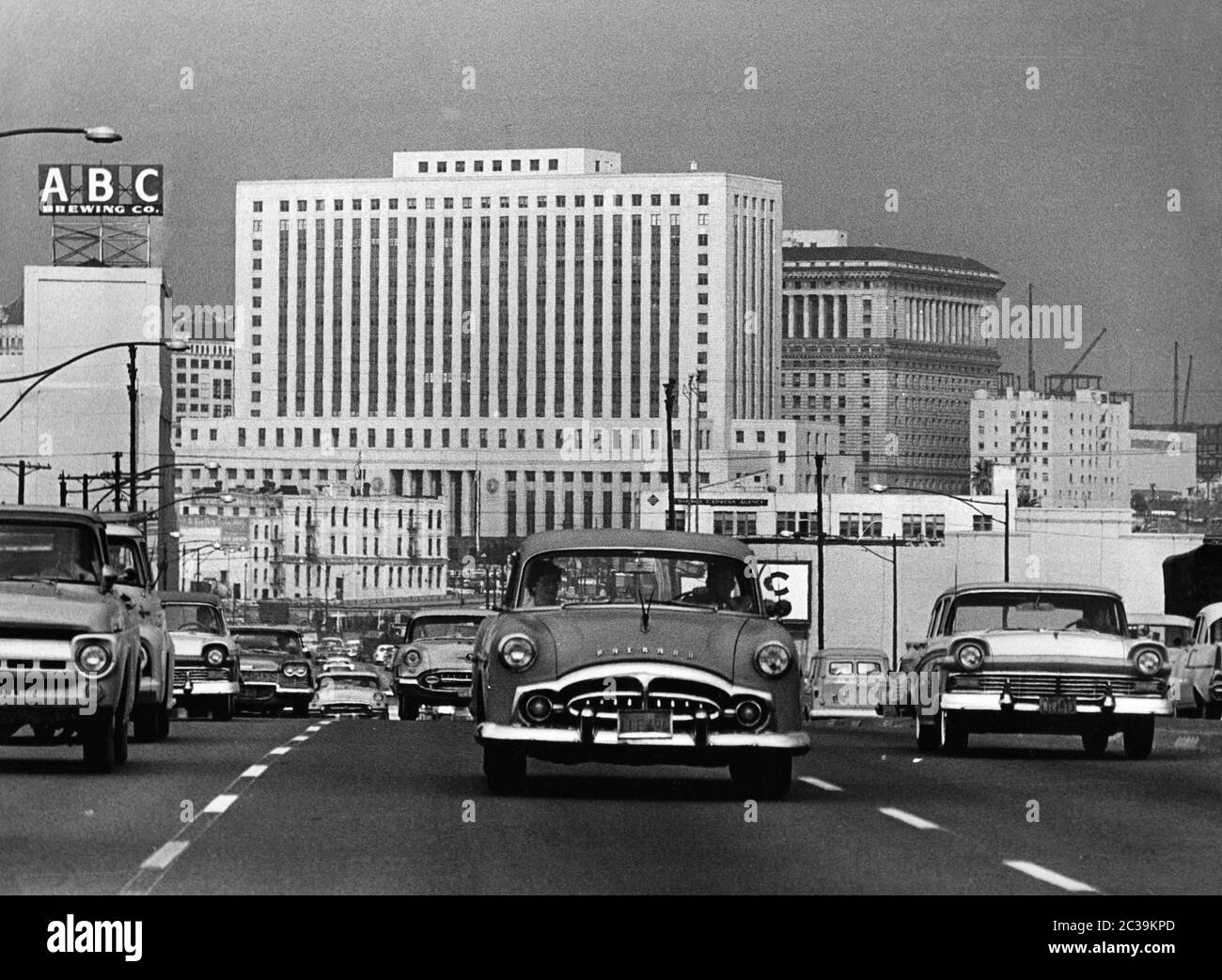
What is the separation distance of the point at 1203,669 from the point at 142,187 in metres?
128

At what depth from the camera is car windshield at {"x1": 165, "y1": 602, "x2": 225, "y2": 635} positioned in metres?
35.8

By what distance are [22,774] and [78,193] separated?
14631 cm

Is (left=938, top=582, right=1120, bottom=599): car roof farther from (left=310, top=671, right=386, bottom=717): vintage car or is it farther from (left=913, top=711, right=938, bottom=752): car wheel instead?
(left=310, top=671, right=386, bottom=717): vintage car

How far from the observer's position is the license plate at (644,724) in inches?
666

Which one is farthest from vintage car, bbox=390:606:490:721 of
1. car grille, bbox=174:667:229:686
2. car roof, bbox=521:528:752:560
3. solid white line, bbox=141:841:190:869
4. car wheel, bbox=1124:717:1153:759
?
solid white line, bbox=141:841:190:869

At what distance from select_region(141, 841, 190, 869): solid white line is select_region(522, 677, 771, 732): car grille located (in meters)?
3.61

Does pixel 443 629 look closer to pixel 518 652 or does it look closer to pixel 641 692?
pixel 518 652

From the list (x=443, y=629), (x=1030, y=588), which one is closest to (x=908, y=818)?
(x=1030, y=588)

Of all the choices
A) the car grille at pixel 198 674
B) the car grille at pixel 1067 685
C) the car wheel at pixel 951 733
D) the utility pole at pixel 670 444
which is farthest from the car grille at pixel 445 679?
the utility pole at pixel 670 444

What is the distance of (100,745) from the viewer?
65.8ft

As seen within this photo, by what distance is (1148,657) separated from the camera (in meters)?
23.7

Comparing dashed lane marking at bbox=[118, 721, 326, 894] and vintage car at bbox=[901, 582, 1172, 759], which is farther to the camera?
vintage car at bbox=[901, 582, 1172, 759]

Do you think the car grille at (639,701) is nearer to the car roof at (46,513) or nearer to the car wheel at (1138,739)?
the car roof at (46,513)

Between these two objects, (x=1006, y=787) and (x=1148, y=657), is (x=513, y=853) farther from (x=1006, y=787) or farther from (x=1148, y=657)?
(x=1148, y=657)
